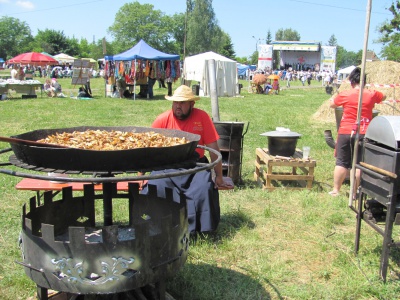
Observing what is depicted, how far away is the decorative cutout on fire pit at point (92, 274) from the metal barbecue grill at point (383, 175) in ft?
7.07

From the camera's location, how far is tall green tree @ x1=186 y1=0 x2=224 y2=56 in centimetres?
7750

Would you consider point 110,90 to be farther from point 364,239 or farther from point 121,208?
point 364,239

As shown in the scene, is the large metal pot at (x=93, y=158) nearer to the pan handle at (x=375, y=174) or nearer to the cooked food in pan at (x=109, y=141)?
the cooked food in pan at (x=109, y=141)

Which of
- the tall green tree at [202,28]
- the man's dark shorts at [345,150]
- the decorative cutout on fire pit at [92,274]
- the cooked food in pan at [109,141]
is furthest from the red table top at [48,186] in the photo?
the tall green tree at [202,28]

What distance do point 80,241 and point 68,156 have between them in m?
0.49

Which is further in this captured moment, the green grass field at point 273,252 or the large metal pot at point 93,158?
the green grass field at point 273,252

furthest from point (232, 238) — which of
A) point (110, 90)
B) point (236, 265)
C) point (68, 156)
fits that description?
point (110, 90)

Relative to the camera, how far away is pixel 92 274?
2.29 metres

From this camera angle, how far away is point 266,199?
219 inches

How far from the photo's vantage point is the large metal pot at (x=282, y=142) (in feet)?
19.3

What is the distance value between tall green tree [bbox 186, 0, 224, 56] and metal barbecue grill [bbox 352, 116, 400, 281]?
253ft

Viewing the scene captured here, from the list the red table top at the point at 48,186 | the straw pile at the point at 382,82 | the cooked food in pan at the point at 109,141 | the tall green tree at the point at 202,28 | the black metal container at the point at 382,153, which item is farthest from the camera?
the tall green tree at the point at 202,28

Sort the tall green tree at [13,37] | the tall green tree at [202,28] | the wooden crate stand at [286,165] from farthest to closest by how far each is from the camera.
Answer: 1. the tall green tree at [13,37]
2. the tall green tree at [202,28]
3. the wooden crate stand at [286,165]

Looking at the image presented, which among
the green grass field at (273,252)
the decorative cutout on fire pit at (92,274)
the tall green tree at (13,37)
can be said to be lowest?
the green grass field at (273,252)
